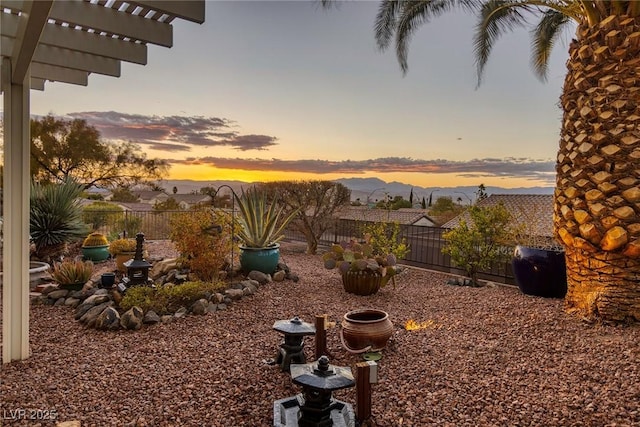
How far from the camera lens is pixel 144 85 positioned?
7.54m

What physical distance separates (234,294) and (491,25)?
539 cm

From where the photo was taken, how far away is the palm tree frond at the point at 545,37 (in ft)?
19.0

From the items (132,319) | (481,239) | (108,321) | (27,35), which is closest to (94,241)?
(108,321)

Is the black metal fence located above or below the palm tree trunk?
below

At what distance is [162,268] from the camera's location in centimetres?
575

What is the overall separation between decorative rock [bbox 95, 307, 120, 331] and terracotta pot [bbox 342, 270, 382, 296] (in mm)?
2892

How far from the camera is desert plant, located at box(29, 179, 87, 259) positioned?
650 cm

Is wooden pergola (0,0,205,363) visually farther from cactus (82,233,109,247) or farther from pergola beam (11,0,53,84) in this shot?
cactus (82,233,109,247)

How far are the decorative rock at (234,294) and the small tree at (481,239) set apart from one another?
3.60m

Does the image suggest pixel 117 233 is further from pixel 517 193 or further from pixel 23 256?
pixel 517 193

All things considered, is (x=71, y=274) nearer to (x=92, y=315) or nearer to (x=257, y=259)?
(x=92, y=315)

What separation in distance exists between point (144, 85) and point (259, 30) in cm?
265

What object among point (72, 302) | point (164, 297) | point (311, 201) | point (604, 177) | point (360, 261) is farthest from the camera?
point (311, 201)

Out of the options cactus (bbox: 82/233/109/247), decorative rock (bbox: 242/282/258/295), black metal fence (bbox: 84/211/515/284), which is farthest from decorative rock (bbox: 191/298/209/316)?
black metal fence (bbox: 84/211/515/284)
